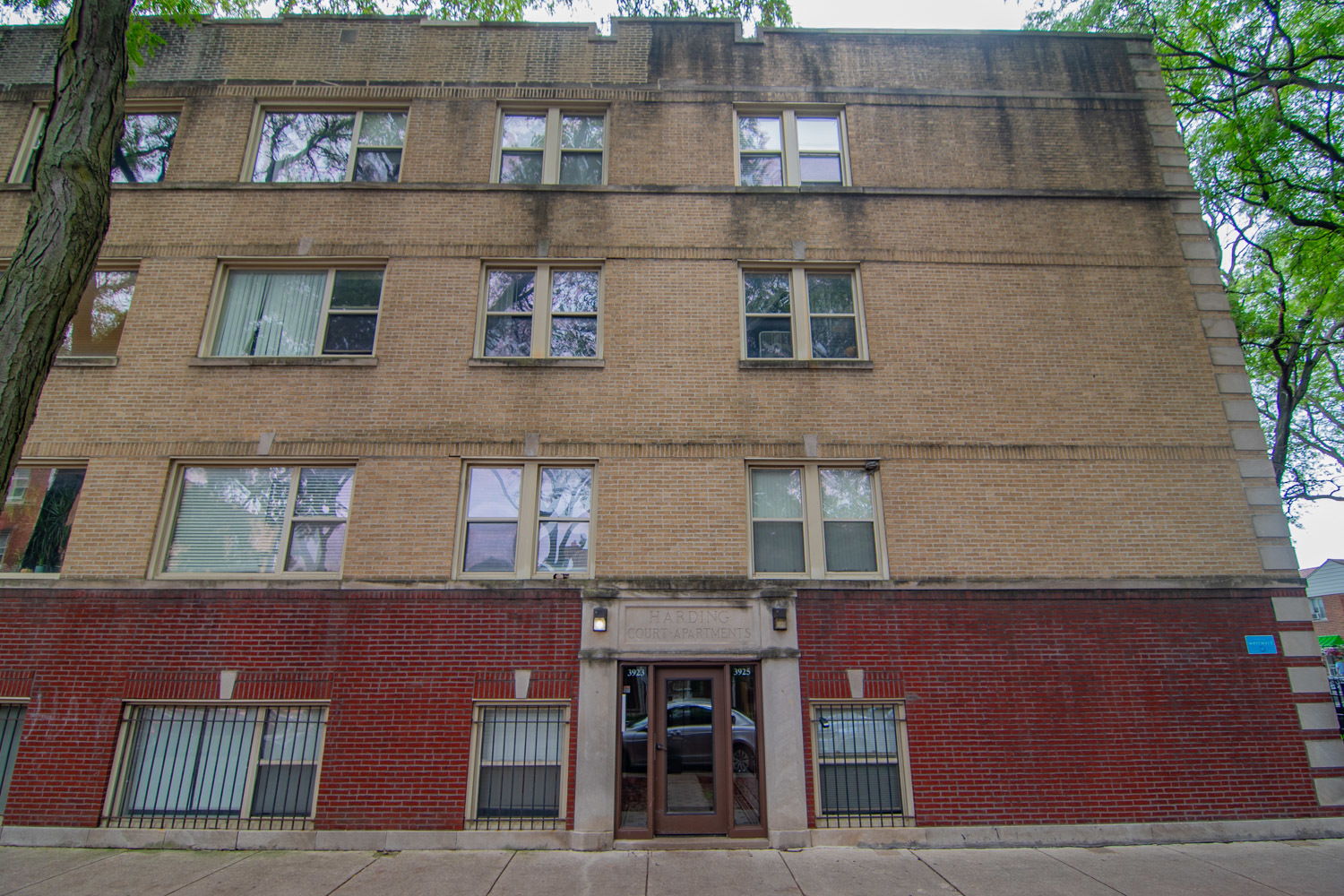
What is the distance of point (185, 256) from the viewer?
384 inches

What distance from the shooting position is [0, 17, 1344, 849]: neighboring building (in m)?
7.88

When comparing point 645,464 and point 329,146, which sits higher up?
point 329,146

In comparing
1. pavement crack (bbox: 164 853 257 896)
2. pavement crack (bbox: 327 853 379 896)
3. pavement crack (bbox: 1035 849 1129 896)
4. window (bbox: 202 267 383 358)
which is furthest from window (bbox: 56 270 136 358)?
pavement crack (bbox: 1035 849 1129 896)

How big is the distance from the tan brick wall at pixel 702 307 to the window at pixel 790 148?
313 mm

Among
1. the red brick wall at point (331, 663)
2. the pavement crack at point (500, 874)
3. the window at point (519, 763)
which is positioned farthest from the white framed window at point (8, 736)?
the pavement crack at point (500, 874)

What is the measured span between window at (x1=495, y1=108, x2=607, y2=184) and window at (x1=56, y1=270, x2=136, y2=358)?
19.5 ft

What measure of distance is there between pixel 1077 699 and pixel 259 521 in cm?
1114

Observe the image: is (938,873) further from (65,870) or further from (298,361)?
(298,361)

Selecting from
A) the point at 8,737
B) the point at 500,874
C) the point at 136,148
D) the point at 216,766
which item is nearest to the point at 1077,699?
the point at 500,874

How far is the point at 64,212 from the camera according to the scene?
5.38 m

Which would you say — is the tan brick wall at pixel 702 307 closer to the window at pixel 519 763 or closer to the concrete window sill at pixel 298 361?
the concrete window sill at pixel 298 361

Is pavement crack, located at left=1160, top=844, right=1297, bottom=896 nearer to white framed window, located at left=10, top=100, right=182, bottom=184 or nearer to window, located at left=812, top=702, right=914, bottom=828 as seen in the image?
window, located at left=812, top=702, right=914, bottom=828

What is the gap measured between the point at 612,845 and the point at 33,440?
9.55 metres

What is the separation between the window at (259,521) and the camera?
8641 mm
